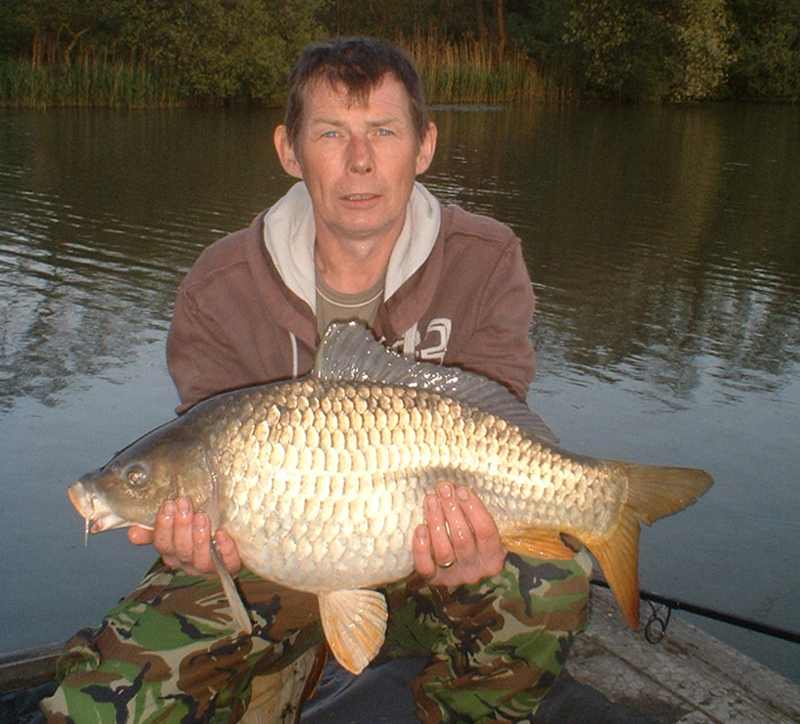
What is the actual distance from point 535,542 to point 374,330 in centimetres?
60

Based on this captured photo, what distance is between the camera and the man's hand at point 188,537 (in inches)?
63.2

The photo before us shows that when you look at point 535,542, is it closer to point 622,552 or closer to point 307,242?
point 622,552

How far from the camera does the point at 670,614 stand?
213 centimetres

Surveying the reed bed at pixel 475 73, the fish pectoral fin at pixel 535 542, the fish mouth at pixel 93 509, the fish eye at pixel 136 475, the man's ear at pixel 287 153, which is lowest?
the fish pectoral fin at pixel 535 542

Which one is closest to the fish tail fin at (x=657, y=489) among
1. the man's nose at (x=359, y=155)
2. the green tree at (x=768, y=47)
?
the man's nose at (x=359, y=155)

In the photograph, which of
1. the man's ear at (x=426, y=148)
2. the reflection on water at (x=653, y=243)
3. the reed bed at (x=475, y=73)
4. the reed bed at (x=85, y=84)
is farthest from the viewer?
the reed bed at (x=475, y=73)

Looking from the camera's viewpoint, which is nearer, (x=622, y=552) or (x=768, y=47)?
(x=622, y=552)

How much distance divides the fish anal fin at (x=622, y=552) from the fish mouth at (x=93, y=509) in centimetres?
77

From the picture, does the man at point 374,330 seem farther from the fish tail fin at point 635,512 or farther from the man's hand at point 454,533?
the fish tail fin at point 635,512

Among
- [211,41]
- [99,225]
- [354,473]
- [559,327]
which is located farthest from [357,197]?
[211,41]

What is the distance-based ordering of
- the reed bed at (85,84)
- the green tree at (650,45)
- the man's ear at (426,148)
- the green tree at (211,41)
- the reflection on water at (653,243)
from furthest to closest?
1. the green tree at (650,45)
2. the green tree at (211,41)
3. the reed bed at (85,84)
4. the reflection on water at (653,243)
5. the man's ear at (426,148)

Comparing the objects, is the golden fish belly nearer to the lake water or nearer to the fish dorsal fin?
the fish dorsal fin

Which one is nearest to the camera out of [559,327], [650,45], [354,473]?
[354,473]

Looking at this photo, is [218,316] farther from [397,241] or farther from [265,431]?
[265,431]
